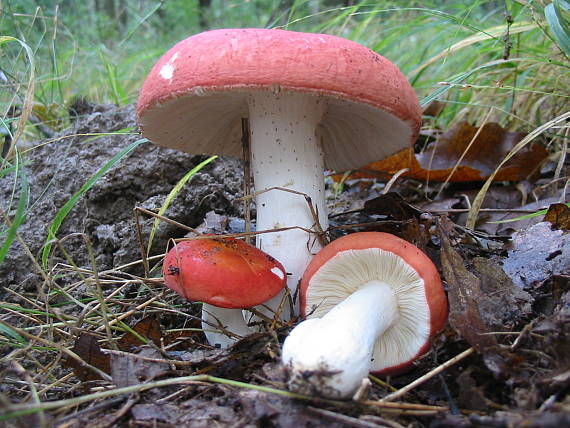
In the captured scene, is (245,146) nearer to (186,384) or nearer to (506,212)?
(186,384)

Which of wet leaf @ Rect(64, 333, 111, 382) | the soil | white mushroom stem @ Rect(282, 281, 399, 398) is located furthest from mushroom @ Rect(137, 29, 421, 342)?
wet leaf @ Rect(64, 333, 111, 382)

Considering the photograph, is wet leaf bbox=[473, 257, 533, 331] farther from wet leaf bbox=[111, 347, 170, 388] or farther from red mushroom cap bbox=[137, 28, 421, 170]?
wet leaf bbox=[111, 347, 170, 388]

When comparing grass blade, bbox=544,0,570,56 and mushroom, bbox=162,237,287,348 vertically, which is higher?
grass blade, bbox=544,0,570,56

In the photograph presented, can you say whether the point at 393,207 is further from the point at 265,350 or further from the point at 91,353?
the point at 91,353

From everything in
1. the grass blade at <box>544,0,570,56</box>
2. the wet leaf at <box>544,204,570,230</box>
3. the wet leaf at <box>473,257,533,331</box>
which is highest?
the grass blade at <box>544,0,570,56</box>

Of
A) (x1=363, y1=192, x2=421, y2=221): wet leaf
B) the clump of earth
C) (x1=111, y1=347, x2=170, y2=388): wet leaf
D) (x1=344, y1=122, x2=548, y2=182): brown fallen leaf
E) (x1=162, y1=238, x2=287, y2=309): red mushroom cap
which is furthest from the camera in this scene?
(x1=344, y1=122, x2=548, y2=182): brown fallen leaf

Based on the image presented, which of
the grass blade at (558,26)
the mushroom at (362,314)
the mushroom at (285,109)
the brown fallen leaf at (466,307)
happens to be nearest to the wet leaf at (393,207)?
the mushroom at (285,109)

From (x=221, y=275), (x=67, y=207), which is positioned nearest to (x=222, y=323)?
(x=221, y=275)

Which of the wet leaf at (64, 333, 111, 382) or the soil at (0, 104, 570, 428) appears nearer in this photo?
the soil at (0, 104, 570, 428)
